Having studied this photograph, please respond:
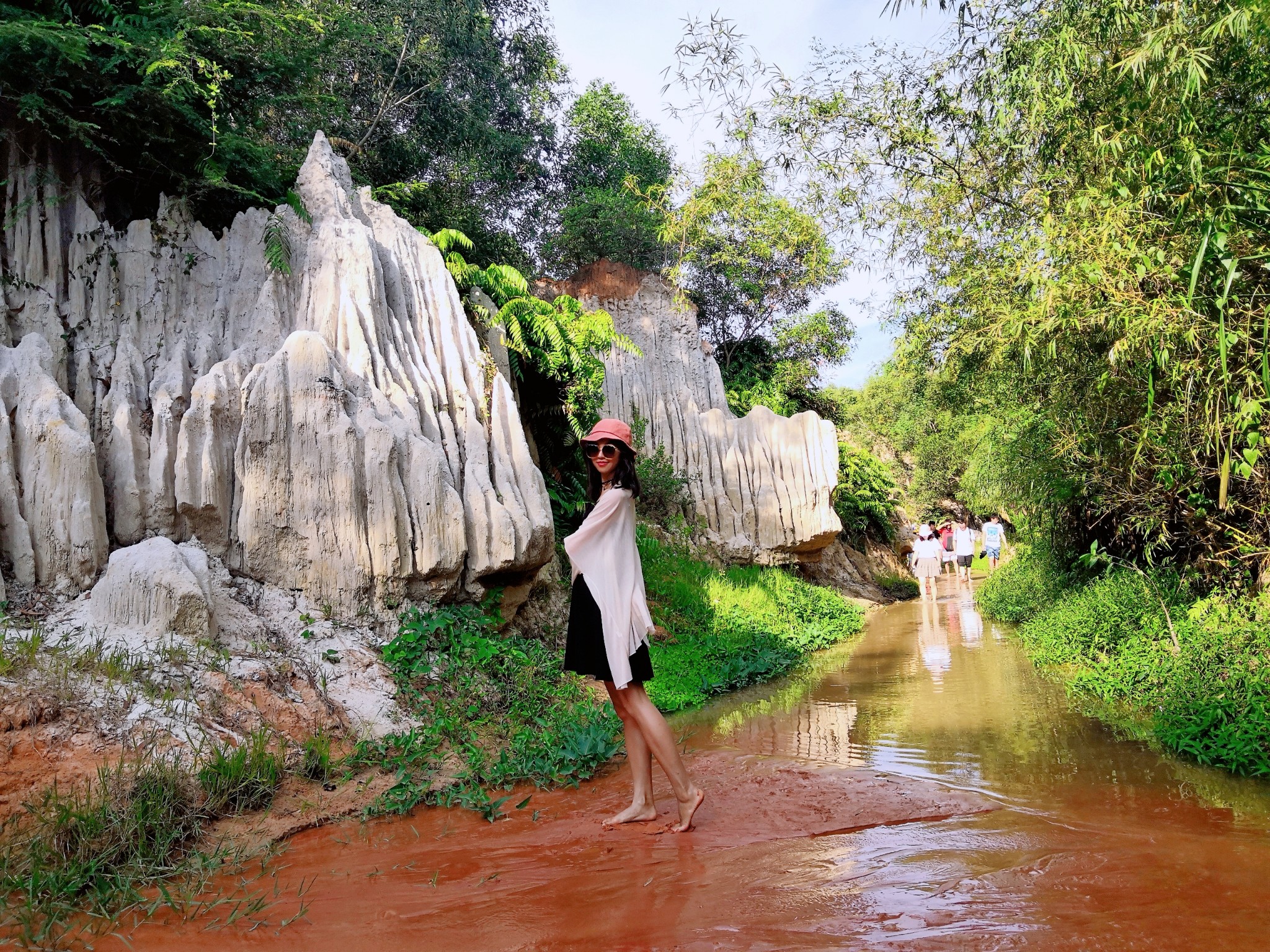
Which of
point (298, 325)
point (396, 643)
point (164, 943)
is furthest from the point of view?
point (298, 325)

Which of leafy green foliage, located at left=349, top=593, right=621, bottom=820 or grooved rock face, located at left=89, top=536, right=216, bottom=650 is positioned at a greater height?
Result: grooved rock face, located at left=89, top=536, right=216, bottom=650

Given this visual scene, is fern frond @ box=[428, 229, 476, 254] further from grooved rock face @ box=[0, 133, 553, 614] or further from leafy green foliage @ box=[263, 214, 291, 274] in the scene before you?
leafy green foliage @ box=[263, 214, 291, 274]

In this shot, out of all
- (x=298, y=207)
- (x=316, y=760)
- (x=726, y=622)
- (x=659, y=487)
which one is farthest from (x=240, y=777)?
(x=659, y=487)

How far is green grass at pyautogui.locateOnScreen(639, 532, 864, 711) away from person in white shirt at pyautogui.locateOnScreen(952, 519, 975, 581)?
5.91 meters

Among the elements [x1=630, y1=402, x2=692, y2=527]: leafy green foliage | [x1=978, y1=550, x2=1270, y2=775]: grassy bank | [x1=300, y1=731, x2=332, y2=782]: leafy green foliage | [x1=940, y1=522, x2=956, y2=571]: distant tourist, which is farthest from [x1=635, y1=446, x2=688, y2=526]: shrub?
[x1=940, y1=522, x2=956, y2=571]: distant tourist

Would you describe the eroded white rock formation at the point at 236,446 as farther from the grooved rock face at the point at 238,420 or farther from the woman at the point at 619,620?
the woman at the point at 619,620

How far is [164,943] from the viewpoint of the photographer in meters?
2.98

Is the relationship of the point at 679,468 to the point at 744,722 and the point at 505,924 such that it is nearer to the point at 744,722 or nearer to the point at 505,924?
the point at 744,722

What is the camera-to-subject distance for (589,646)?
4.22 meters

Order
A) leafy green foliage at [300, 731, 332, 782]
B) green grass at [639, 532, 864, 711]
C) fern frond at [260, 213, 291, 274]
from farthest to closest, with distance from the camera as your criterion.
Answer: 1. green grass at [639, 532, 864, 711]
2. fern frond at [260, 213, 291, 274]
3. leafy green foliage at [300, 731, 332, 782]

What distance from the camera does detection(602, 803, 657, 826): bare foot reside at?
4215mm

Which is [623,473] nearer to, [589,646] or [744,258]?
[589,646]

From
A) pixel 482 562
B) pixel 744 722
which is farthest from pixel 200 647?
pixel 744 722

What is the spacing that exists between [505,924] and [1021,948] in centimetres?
174
